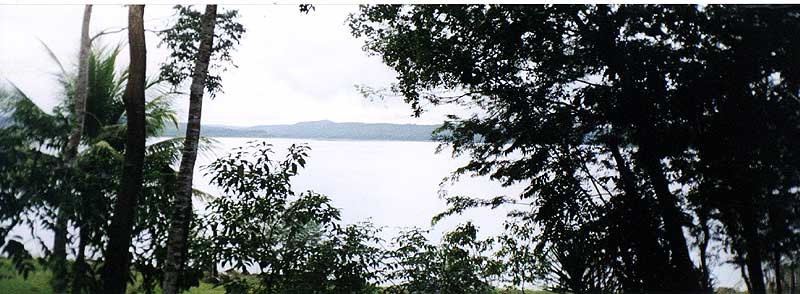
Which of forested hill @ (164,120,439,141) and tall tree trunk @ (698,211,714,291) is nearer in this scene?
tall tree trunk @ (698,211,714,291)

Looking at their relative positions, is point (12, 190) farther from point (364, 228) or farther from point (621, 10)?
point (621, 10)

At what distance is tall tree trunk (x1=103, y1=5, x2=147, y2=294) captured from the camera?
3.12 m

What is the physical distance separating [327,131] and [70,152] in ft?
5.20

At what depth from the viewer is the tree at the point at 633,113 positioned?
342cm

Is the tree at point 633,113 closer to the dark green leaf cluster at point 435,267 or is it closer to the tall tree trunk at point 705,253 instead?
the tall tree trunk at point 705,253

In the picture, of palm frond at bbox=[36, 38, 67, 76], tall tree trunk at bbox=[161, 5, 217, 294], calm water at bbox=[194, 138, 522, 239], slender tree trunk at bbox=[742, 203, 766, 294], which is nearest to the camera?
tall tree trunk at bbox=[161, 5, 217, 294]

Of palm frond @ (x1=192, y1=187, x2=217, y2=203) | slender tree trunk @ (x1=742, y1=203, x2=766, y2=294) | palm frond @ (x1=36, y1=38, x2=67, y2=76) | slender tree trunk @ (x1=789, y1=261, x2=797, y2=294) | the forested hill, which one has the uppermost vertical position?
palm frond @ (x1=36, y1=38, x2=67, y2=76)

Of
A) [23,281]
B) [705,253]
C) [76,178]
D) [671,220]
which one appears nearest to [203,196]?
[76,178]

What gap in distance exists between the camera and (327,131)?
3834 mm

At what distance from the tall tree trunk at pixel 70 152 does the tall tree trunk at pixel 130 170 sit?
1.36 feet

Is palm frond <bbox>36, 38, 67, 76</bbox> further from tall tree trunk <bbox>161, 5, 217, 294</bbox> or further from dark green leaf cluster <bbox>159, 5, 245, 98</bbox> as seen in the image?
tall tree trunk <bbox>161, 5, 217, 294</bbox>

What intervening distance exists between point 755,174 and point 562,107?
1.23 meters

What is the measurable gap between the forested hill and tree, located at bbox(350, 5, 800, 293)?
1.21 feet

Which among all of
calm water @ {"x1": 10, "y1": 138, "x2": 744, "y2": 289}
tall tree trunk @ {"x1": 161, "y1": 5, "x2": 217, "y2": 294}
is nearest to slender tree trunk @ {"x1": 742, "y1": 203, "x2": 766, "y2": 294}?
calm water @ {"x1": 10, "y1": 138, "x2": 744, "y2": 289}
